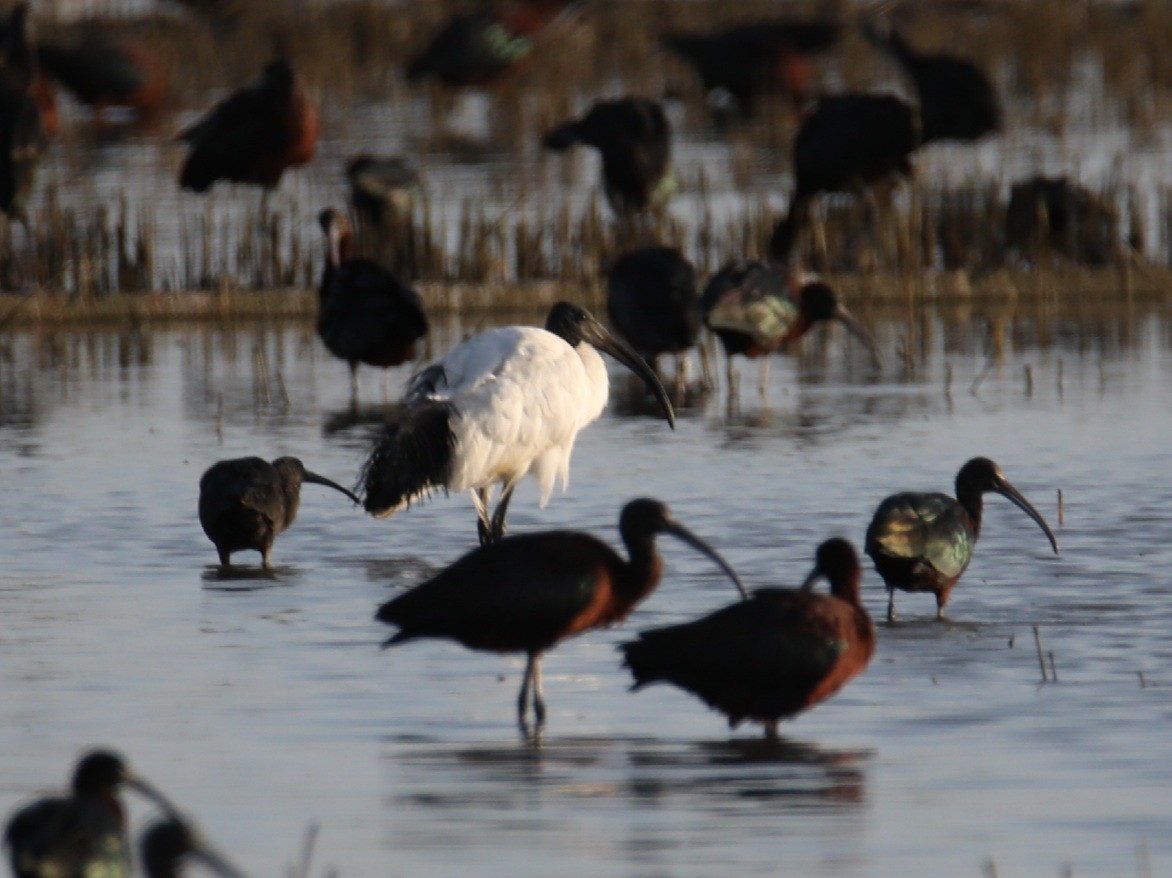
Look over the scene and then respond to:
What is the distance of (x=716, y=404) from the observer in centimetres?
1513

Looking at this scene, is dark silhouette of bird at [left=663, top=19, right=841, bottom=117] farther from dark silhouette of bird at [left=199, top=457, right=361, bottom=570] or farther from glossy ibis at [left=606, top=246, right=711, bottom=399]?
dark silhouette of bird at [left=199, top=457, right=361, bottom=570]

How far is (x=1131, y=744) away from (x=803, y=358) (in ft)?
35.7

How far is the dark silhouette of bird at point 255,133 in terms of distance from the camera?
19.4 m

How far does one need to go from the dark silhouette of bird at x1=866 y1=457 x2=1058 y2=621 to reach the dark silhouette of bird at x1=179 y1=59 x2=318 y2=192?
11463 mm

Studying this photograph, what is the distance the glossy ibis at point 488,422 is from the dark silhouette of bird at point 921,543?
2.03 metres

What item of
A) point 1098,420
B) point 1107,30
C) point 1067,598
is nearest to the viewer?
point 1067,598

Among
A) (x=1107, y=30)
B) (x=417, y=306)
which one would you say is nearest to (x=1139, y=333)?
(x=417, y=306)

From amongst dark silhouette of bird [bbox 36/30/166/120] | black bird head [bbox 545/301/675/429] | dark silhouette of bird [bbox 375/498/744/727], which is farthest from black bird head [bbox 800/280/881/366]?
dark silhouette of bird [bbox 36/30/166/120]

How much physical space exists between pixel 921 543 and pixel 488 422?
233 cm

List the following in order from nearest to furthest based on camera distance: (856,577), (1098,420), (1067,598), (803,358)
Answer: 1. (856,577)
2. (1067,598)
3. (1098,420)
4. (803,358)

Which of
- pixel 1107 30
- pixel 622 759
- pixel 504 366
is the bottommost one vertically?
pixel 622 759

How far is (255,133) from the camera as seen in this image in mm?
19422

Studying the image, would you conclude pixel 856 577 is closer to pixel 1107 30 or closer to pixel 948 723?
pixel 948 723

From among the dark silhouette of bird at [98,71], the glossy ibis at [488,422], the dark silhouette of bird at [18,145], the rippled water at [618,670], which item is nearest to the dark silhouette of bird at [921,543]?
the rippled water at [618,670]
